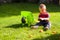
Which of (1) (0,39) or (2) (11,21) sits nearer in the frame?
(1) (0,39)

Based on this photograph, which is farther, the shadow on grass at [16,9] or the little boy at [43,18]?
the shadow on grass at [16,9]

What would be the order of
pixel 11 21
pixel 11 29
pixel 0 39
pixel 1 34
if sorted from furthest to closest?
pixel 11 21, pixel 11 29, pixel 1 34, pixel 0 39

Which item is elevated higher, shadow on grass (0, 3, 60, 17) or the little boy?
the little boy

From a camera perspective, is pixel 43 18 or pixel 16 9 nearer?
pixel 43 18

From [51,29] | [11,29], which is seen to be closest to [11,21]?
[11,29]

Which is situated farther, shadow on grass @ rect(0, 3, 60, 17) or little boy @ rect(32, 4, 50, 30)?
shadow on grass @ rect(0, 3, 60, 17)

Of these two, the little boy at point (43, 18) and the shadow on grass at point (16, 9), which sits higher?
the little boy at point (43, 18)

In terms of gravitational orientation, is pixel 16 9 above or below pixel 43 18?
below

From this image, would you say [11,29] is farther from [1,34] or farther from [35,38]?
[35,38]

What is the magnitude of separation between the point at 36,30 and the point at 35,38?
707 millimetres

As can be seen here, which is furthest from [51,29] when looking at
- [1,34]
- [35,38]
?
[1,34]

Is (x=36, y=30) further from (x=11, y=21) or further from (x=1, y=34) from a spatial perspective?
(x=11, y=21)

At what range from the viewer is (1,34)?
6.01 meters

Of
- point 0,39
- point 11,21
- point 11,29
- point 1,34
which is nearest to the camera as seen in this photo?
point 0,39
